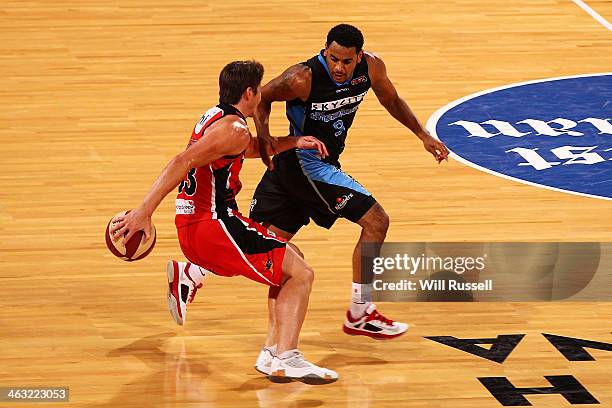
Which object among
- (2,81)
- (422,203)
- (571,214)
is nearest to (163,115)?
(2,81)

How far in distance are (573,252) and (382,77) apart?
2.28m

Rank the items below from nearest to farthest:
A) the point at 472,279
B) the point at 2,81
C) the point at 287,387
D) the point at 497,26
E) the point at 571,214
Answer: the point at 287,387 → the point at 472,279 → the point at 571,214 → the point at 2,81 → the point at 497,26

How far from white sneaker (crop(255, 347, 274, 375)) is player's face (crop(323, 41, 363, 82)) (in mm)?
1748

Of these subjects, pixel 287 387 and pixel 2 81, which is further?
pixel 2 81

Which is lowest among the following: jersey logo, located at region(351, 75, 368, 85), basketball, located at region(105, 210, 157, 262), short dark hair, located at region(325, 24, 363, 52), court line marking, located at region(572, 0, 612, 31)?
basketball, located at region(105, 210, 157, 262)

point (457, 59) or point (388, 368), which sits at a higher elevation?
point (457, 59)

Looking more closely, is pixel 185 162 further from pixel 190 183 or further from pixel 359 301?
pixel 359 301

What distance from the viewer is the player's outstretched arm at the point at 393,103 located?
30.7 feet

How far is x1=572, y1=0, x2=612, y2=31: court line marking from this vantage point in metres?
17.0

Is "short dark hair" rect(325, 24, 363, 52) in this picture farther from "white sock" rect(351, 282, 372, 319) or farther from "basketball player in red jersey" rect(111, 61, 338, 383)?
"white sock" rect(351, 282, 372, 319)

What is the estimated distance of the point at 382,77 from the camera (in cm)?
941

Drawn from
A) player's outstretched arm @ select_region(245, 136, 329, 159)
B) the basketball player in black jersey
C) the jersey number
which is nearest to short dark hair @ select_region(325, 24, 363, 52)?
the basketball player in black jersey

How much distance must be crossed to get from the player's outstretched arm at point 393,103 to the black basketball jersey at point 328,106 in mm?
70

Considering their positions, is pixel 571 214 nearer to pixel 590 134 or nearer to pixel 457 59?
pixel 590 134
